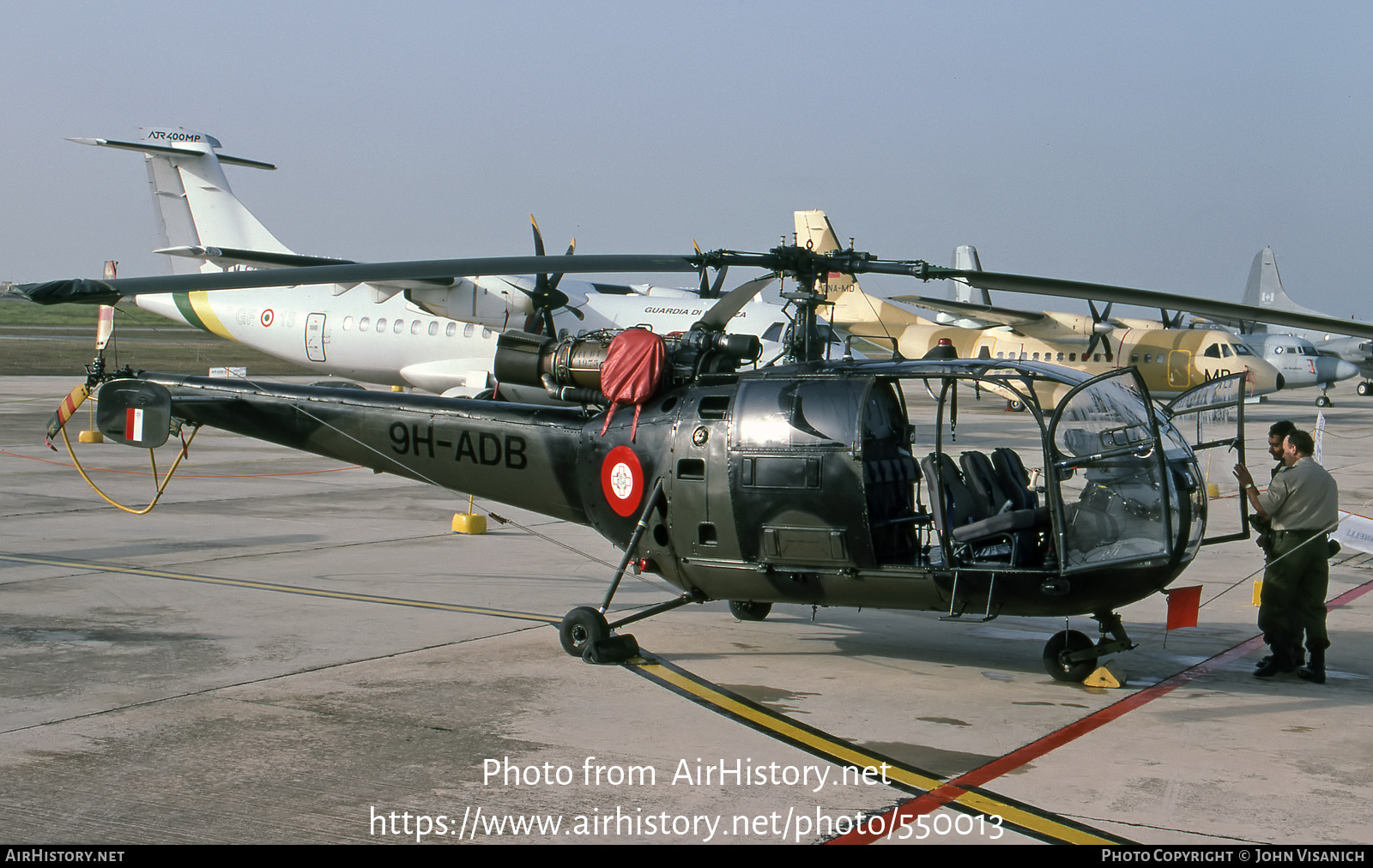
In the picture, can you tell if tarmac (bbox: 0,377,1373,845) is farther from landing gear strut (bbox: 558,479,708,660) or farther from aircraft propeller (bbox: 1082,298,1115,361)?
aircraft propeller (bbox: 1082,298,1115,361)

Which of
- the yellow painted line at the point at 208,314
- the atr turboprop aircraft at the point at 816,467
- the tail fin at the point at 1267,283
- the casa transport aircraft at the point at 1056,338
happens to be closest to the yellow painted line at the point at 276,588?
the atr turboprop aircraft at the point at 816,467

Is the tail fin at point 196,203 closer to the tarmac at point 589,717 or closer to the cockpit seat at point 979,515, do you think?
the tarmac at point 589,717

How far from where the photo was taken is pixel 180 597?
10312 millimetres

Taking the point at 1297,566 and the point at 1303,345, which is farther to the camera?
the point at 1303,345

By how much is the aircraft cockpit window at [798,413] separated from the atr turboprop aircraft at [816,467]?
1 cm

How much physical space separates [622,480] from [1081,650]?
3.48 m

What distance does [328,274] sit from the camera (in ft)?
23.4

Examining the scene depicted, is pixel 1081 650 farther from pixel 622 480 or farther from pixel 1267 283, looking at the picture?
pixel 1267 283

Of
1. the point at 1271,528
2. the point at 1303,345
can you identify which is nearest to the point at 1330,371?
the point at 1303,345

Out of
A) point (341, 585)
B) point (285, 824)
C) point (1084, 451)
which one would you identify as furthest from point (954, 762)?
point (341, 585)

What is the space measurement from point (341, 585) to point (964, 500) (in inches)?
234

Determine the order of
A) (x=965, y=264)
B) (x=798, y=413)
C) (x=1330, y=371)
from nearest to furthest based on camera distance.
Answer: (x=798, y=413) < (x=1330, y=371) < (x=965, y=264)
